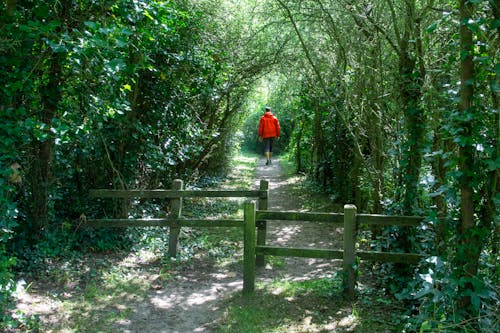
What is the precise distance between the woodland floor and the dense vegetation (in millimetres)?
531

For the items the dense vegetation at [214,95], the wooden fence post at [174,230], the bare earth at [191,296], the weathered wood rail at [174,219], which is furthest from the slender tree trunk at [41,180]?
the wooden fence post at [174,230]

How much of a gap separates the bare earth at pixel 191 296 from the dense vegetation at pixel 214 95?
59 cm

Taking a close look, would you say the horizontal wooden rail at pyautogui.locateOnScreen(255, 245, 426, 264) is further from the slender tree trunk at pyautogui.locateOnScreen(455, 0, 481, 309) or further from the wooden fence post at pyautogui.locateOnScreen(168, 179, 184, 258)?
the wooden fence post at pyautogui.locateOnScreen(168, 179, 184, 258)

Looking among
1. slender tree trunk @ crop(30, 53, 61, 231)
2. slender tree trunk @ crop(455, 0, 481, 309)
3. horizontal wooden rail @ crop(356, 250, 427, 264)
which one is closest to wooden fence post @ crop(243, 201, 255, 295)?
horizontal wooden rail @ crop(356, 250, 427, 264)

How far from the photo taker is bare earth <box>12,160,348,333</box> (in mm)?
5141

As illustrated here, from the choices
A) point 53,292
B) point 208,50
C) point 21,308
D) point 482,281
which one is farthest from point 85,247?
point 482,281

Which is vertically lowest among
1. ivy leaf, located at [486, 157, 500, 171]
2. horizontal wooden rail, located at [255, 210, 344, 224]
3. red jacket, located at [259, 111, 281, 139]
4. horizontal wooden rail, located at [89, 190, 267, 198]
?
horizontal wooden rail, located at [255, 210, 344, 224]

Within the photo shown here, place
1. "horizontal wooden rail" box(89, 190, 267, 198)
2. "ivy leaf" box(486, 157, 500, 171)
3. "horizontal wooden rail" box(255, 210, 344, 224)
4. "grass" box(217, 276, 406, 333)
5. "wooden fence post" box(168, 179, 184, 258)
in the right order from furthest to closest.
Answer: "wooden fence post" box(168, 179, 184, 258) → "horizontal wooden rail" box(89, 190, 267, 198) → "horizontal wooden rail" box(255, 210, 344, 224) → "grass" box(217, 276, 406, 333) → "ivy leaf" box(486, 157, 500, 171)

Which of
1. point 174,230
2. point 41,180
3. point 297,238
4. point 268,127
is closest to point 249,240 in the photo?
point 174,230

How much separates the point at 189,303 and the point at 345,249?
6.77 ft

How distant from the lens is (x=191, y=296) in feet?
19.8

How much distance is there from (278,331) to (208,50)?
6096mm

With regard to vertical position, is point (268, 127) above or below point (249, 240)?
above

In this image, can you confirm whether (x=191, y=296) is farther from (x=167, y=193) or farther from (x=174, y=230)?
(x=167, y=193)
